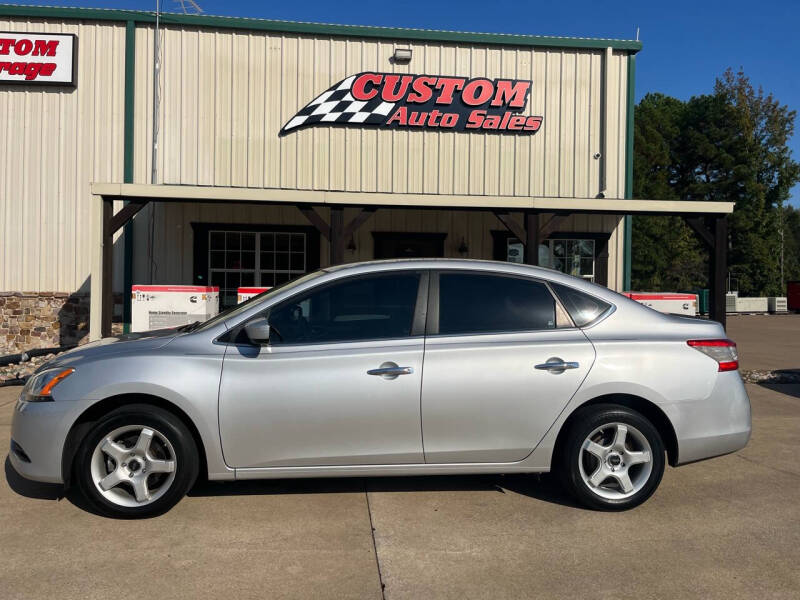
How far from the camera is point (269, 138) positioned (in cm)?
1274

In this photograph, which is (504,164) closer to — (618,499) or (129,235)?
(129,235)

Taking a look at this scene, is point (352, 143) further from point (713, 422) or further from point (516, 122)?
point (713, 422)

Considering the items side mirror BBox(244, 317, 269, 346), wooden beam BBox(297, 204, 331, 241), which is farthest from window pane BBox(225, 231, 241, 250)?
side mirror BBox(244, 317, 269, 346)

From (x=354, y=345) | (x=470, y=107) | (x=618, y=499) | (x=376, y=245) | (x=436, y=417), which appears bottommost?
(x=618, y=499)

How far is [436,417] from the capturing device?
4.16 metres

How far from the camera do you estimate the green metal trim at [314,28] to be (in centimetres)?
1235

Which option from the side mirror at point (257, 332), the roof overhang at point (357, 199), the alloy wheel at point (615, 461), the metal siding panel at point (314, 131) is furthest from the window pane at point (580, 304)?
the metal siding panel at point (314, 131)

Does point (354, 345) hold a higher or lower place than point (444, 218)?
lower

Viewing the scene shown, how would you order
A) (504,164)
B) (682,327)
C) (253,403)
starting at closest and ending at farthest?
(253,403) < (682,327) < (504,164)

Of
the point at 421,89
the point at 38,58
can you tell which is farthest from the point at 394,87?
the point at 38,58

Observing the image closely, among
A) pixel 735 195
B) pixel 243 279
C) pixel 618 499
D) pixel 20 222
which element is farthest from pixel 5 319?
pixel 735 195

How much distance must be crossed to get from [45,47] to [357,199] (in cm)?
685

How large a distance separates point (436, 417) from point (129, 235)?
1004 cm

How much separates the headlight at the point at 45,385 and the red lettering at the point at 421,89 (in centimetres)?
1001
